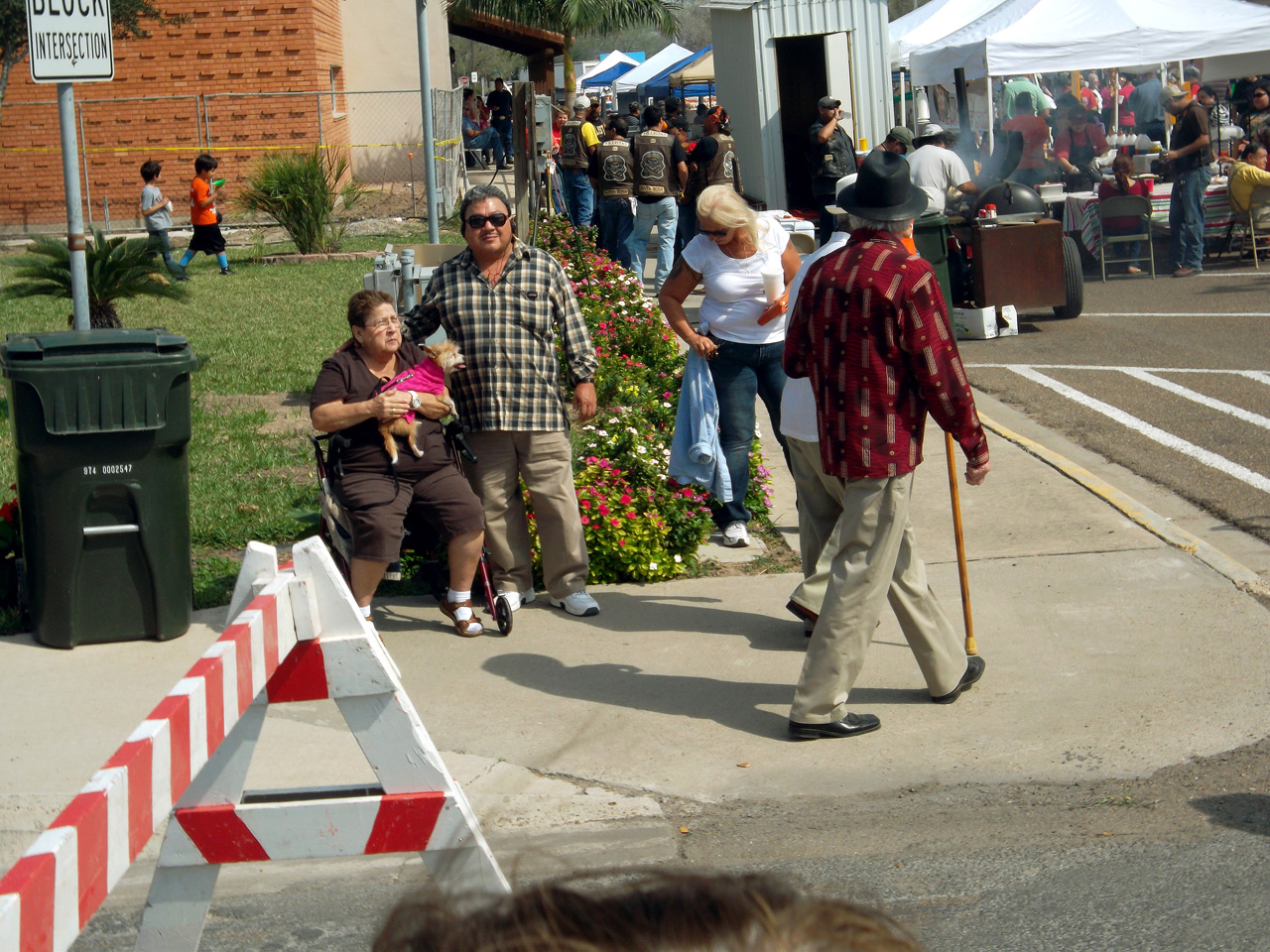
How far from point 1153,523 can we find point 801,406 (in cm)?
254

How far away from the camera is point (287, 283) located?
17.4m

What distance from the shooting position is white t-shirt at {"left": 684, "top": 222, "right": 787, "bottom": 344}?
6375 millimetres

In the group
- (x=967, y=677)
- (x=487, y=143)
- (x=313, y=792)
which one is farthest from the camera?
(x=487, y=143)

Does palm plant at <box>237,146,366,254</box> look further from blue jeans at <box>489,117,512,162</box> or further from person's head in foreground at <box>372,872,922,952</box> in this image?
person's head in foreground at <box>372,872,922,952</box>

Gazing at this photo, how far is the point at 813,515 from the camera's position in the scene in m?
5.50

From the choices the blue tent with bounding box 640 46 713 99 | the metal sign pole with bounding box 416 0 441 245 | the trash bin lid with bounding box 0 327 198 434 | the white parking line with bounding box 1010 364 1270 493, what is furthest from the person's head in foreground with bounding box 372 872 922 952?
the blue tent with bounding box 640 46 713 99

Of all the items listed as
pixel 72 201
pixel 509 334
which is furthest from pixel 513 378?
pixel 72 201

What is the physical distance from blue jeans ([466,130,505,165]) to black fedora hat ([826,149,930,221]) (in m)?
30.3

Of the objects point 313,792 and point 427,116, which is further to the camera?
point 427,116

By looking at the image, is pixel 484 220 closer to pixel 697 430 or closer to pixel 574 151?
pixel 697 430

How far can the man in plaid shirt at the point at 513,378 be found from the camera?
5859 mm

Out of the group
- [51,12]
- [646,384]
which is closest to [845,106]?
[646,384]

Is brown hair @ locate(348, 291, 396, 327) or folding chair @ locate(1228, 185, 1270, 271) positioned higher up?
folding chair @ locate(1228, 185, 1270, 271)

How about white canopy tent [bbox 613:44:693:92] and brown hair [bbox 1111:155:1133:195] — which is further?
white canopy tent [bbox 613:44:693:92]
